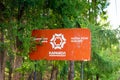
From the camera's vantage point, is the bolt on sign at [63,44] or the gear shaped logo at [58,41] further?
the gear shaped logo at [58,41]

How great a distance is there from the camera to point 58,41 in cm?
860

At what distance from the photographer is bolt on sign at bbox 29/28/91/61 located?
331 inches

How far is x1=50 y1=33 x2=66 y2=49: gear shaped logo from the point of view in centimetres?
860

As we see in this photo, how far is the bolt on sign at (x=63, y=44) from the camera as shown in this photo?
8.41m

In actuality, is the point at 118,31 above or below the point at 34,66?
above

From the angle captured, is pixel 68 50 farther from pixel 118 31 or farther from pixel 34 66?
pixel 118 31

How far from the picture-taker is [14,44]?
886 centimetres

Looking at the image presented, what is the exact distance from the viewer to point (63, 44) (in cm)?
859

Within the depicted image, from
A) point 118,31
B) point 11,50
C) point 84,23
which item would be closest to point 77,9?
point 11,50

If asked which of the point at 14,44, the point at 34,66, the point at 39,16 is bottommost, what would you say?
the point at 34,66

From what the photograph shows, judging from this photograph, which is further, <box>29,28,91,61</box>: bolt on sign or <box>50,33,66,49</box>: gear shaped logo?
<box>50,33,66,49</box>: gear shaped logo

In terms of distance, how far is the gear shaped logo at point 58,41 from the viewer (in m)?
8.60

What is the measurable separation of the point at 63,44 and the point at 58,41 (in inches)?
5.7

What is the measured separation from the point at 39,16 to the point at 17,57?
50.7 inches
